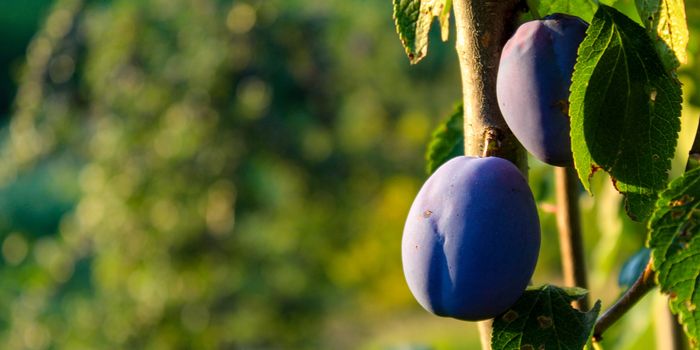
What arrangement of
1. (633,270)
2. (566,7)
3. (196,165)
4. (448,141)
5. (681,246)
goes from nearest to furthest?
1. (681,246)
2. (566,7)
3. (448,141)
4. (633,270)
5. (196,165)

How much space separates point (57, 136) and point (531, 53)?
8.37ft

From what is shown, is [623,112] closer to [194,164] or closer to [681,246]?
[681,246]

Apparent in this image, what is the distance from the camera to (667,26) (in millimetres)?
423

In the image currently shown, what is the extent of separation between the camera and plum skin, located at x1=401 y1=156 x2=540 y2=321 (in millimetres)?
458

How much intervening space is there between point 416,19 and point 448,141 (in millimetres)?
169

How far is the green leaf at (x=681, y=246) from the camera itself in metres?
0.41

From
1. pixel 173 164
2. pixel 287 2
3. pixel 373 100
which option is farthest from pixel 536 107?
pixel 373 100

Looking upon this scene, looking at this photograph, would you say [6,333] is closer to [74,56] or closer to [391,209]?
[74,56]

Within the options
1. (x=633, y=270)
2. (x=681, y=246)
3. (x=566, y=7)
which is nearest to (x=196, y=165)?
(x=633, y=270)

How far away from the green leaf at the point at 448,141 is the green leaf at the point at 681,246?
0.80ft

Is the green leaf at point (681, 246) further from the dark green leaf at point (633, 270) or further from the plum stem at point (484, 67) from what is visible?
the dark green leaf at point (633, 270)

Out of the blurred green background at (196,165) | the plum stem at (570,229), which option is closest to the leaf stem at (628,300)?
the plum stem at (570,229)

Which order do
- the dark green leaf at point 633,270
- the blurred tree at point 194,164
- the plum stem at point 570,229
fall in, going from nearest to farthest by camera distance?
Answer: the plum stem at point 570,229 → the dark green leaf at point 633,270 → the blurred tree at point 194,164

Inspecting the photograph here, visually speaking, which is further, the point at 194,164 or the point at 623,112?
the point at 194,164
